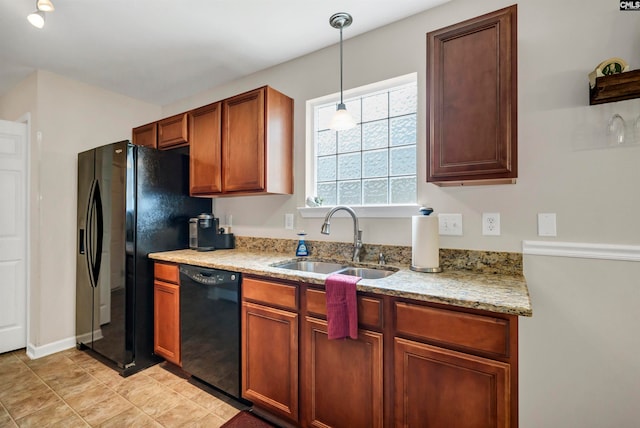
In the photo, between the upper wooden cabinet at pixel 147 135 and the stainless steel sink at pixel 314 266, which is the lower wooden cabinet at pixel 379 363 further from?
the upper wooden cabinet at pixel 147 135

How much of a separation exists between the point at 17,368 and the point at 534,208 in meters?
3.97

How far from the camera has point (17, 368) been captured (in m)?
2.46

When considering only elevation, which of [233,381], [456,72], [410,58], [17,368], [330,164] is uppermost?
[410,58]

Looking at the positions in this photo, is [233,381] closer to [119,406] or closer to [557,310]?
[119,406]

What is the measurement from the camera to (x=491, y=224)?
1.68 m

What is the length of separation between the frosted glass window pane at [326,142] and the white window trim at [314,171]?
0.22 ft

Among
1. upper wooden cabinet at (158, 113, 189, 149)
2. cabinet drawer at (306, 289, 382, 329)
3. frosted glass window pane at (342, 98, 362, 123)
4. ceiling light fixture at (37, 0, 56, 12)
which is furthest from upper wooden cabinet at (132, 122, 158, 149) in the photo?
cabinet drawer at (306, 289, 382, 329)

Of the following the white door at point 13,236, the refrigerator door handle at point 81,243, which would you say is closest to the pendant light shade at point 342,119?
the refrigerator door handle at point 81,243

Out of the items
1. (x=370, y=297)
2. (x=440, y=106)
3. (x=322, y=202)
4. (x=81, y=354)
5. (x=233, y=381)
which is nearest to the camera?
(x=370, y=297)

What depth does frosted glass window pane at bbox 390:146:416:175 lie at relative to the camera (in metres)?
2.04

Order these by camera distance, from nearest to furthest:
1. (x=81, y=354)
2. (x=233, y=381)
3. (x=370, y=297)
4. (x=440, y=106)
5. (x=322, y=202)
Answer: (x=370, y=297) → (x=440, y=106) → (x=233, y=381) → (x=322, y=202) → (x=81, y=354)

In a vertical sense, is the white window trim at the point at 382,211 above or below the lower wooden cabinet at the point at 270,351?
above

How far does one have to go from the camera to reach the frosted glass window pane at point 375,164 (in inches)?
85.5

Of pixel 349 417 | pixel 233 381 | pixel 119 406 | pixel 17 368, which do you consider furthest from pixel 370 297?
pixel 17 368
